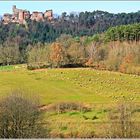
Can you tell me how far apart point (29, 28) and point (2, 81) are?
76.7 metres

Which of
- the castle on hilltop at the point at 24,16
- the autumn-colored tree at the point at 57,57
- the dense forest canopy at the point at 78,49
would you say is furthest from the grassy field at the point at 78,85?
the castle on hilltop at the point at 24,16

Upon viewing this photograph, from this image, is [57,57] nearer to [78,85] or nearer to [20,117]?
[78,85]

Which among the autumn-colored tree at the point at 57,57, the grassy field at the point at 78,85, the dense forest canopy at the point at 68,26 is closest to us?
the grassy field at the point at 78,85

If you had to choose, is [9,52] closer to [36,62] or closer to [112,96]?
[36,62]

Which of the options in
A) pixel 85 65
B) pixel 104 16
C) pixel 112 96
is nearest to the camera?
pixel 112 96

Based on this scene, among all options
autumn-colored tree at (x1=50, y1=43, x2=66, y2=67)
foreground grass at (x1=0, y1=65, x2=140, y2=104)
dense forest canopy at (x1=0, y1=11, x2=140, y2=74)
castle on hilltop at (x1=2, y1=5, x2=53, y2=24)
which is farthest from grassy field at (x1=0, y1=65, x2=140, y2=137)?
castle on hilltop at (x1=2, y1=5, x2=53, y2=24)

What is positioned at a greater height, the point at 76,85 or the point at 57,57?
the point at 57,57

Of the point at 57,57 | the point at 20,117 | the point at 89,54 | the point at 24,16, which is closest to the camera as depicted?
the point at 20,117

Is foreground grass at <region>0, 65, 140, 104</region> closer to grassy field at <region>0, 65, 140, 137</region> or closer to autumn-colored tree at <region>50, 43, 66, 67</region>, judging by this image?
grassy field at <region>0, 65, 140, 137</region>

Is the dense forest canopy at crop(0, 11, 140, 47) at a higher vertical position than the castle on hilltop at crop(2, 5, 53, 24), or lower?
lower

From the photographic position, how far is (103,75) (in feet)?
185

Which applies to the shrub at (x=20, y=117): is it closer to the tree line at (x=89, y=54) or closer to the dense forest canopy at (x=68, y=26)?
the tree line at (x=89, y=54)

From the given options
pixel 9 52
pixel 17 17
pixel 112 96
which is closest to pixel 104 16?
pixel 17 17

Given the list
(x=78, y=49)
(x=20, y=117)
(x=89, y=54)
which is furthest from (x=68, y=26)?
(x=20, y=117)
